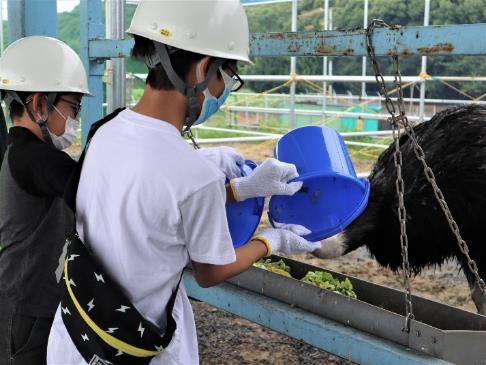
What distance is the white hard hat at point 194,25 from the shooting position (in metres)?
1.44

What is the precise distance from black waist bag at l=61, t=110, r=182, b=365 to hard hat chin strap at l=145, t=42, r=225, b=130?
1.36 feet

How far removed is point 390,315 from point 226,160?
0.77 metres

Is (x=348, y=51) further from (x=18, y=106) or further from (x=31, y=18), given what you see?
(x=31, y=18)

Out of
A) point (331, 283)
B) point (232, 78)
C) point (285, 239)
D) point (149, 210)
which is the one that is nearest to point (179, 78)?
point (232, 78)

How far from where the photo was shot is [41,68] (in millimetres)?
2355

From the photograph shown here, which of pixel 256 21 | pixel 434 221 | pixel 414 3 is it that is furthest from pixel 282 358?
pixel 256 21

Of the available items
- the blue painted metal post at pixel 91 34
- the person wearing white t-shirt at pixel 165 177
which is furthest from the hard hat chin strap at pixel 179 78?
the blue painted metal post at pixel 91 34

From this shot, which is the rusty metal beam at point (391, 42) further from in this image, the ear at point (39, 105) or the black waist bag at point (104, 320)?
the black waist bag at point (104, 320)

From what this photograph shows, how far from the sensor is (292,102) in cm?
859

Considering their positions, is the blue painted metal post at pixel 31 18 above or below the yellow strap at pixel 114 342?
above

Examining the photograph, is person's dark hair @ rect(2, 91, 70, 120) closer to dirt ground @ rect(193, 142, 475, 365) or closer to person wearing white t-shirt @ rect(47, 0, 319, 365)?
person wearing white t-shirt @ rect(47, 0, 319, 365)

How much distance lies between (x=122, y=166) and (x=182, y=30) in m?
0.33

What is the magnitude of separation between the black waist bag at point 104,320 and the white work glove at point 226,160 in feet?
2.12

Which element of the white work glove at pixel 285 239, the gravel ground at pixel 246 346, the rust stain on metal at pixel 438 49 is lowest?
the gravel ground at pixel 246 346
